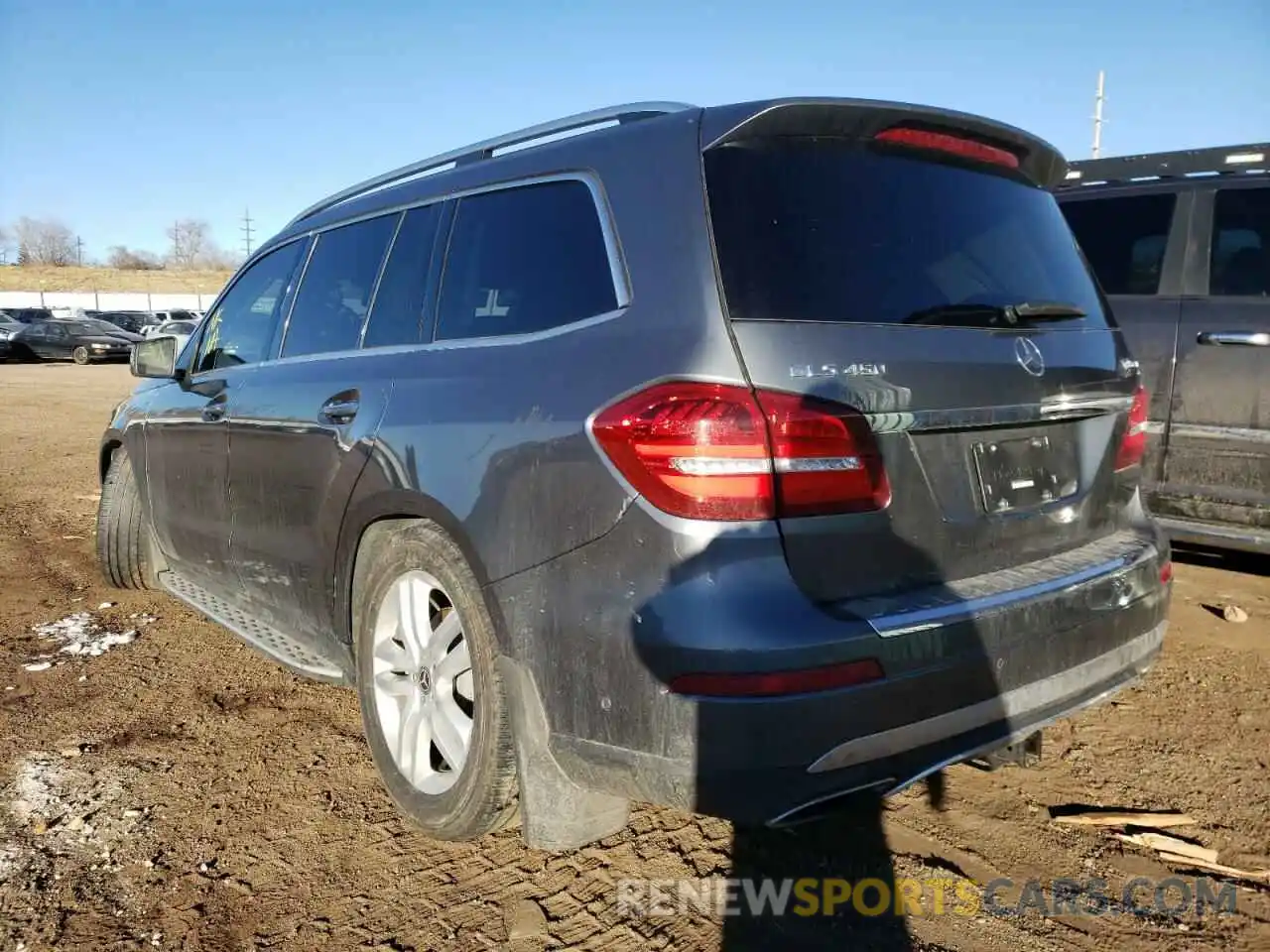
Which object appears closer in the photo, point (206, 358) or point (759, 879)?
point (759, 879)

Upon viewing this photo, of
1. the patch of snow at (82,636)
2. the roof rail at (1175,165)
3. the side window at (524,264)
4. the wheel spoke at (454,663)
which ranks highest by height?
the roof rail at (1175,165)

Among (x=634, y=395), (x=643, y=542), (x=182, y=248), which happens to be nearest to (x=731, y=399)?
(x=634, y=395)

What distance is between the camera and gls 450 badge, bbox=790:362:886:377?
193 cm

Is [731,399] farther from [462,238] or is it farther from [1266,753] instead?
[1266,753]

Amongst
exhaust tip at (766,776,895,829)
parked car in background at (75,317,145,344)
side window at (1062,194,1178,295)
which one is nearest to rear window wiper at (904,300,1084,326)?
exhaust tip at (766,776,895,829)

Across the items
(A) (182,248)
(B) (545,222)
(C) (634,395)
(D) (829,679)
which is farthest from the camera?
(A) (182,248)

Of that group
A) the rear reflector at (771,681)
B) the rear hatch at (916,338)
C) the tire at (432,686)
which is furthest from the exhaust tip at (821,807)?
the tire at (432,686)

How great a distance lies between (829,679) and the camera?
6.00 feet

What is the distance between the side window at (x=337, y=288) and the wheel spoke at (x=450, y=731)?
1.27 m

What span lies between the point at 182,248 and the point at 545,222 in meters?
127

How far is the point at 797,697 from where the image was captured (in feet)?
5.94

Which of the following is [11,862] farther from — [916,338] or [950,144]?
[950,144]

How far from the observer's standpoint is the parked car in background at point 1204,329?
176 inches

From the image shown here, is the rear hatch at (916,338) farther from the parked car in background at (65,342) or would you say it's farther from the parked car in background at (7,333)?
the parked car in background at (7,333)
